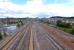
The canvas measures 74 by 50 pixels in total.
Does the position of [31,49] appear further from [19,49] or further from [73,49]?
[73,49]

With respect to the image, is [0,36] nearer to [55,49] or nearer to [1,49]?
[1,49]

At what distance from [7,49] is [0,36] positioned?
13787 mm

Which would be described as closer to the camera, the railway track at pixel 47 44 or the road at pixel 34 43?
the railway track at pixel 47 44

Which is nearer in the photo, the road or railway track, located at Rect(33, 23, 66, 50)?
railway track, located at Rect(33, 23, 66, 50)

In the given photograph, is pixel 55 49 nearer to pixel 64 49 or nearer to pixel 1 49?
pixel 64 49

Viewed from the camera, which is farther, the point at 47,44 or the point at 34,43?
the point at 34,43

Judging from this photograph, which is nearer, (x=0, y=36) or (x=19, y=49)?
(x=19, y=49)

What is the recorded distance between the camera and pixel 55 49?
68.4 feet

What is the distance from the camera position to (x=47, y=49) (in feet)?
68.9

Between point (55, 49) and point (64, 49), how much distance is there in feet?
2.61

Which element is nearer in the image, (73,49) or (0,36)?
(73,49)

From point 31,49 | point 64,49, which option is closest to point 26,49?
point 31,49

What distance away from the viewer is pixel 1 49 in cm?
2169

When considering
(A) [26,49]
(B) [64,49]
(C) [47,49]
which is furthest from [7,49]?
(B) [64,49]
